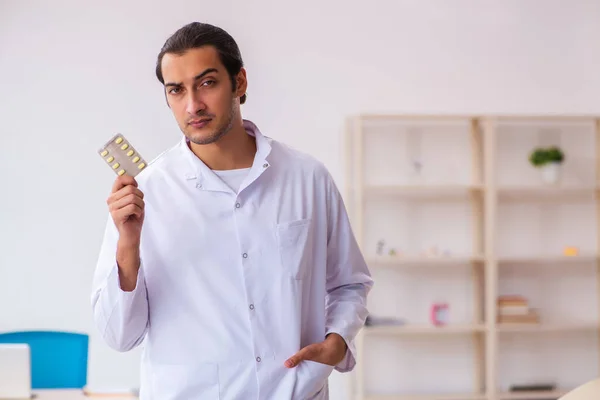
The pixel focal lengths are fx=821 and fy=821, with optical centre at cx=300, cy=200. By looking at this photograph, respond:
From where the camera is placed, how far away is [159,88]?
4629mm

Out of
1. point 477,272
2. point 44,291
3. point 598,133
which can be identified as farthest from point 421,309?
point 44,291

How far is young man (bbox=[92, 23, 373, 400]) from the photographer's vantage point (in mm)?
1593

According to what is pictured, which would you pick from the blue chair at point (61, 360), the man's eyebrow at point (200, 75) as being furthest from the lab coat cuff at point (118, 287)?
the blue chair at point (61, 360)

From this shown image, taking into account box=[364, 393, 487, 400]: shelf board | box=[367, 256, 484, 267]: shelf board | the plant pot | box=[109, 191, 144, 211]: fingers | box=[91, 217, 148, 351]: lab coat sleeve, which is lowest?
box=[364, 393, 487, 400]: shelf board

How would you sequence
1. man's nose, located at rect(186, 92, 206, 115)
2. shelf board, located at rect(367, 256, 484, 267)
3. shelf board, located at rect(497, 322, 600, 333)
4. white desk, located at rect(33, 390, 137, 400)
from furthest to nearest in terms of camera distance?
1. shelf board, located at rect(497, 322, 600, 333)
2. shelf board, located at rect(367, 256, 484, 267)
3. white desk, located at rect(33, 390, 137, 400)
4. man's nose, located at rect(186, 92, 206, 115)

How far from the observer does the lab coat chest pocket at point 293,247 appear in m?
1.65

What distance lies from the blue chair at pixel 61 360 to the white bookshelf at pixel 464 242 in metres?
1.86

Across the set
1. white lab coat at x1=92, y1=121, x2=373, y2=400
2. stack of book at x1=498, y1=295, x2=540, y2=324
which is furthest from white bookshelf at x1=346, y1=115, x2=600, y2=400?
white lab coat at x1=92, y1=121, x2=373, y2=400

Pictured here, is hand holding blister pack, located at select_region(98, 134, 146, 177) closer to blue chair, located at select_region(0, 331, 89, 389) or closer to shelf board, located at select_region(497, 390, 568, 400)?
blue chair, located at select_region(0, 331, 89, 389)

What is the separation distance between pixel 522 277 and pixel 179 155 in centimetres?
361

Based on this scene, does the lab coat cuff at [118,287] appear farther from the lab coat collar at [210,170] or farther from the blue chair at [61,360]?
the blue chair at [61,360]

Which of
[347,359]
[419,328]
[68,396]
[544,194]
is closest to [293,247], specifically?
[347,359]

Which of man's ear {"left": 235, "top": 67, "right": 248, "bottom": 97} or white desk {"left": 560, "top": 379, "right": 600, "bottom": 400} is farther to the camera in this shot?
man's ear {"left": 235, "top": 67, "right": 248, "bottom": 97}

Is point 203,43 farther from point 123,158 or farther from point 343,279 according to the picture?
point 343,279
